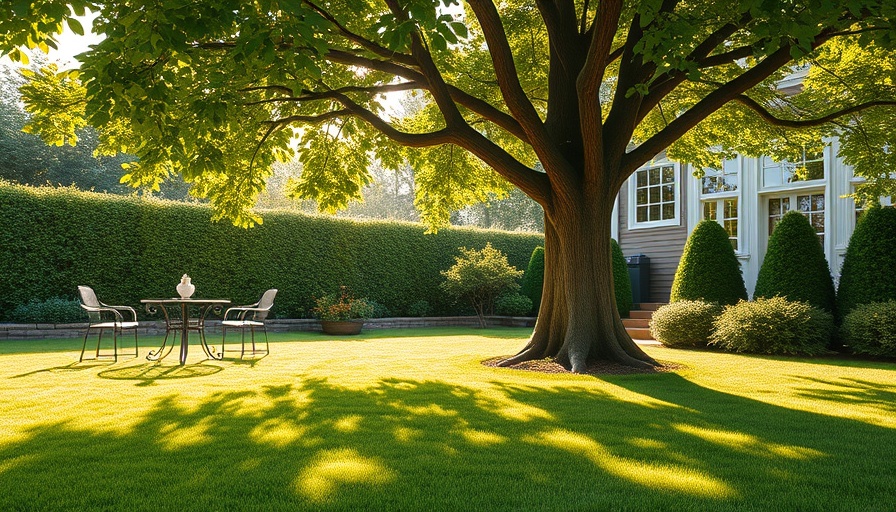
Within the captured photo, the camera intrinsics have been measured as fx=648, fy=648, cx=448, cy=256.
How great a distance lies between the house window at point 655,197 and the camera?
54.6 feet

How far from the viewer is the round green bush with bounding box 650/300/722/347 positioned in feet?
37.4

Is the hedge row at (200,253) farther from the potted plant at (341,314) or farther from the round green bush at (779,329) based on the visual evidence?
the round green bush at (779,329)

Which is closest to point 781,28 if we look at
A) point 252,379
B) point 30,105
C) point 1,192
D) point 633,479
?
point 633,479

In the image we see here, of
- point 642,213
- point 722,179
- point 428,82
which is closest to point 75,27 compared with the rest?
point 428,82

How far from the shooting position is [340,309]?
14805 millimetres

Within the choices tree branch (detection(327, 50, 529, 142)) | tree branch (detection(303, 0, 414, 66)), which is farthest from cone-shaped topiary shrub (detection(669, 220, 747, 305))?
tree branch (detection(303, 0, 414, 66))

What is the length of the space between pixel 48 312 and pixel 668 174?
14.3 m

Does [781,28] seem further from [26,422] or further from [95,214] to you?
[95,214]

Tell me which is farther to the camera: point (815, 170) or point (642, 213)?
point (642, 213)

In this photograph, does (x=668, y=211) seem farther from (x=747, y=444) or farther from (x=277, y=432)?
(x=277, y=432)

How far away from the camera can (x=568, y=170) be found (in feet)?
25.7

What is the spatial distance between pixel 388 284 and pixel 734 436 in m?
13.8

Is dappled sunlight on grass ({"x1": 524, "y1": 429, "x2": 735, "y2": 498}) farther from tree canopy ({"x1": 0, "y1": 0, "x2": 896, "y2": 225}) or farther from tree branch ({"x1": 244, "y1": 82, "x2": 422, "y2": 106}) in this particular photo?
tree branch ({"x1": 244, "y1": 82, "x2": 422, "y2": 106})

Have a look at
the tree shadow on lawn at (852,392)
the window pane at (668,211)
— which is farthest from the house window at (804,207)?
the tree shadow on lawn at (852,392)
